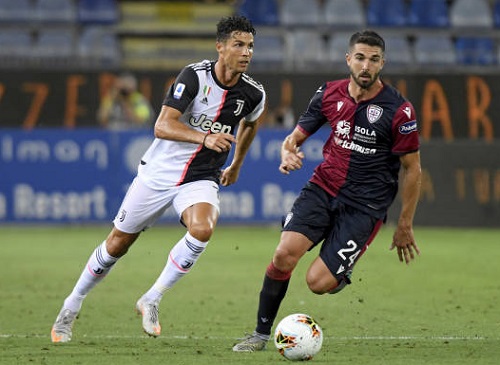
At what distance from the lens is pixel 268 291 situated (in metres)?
7.63

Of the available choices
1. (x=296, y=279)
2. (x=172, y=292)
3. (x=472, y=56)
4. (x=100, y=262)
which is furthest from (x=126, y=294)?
(x=472, y=56)

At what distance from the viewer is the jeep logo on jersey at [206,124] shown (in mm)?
8094

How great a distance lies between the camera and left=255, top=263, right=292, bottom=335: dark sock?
24.9ft

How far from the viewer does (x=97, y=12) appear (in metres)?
22.3

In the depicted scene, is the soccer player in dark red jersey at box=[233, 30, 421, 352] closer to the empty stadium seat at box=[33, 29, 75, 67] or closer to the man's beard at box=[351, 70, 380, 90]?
the man's beard at box=[351, 70, 380, 90]

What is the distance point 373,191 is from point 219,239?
9633mm

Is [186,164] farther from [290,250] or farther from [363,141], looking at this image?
[363,141]

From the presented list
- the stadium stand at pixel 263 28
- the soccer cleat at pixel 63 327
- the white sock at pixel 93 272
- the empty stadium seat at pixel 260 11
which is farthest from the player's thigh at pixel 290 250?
the empty stadium seat at pixel 260 11

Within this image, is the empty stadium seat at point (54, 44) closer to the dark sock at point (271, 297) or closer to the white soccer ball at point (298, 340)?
the dark sock at point (271, 297)

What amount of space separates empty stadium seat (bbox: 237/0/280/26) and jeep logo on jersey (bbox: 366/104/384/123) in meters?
14.7

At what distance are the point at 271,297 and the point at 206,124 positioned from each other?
4.55 ft

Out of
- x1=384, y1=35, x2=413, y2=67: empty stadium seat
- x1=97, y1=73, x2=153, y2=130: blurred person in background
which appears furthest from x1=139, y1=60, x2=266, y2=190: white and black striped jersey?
x1=384, y1=35, x2=413, y2=67: empty stadium seat

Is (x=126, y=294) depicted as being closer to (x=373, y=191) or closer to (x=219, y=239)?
(x=373, y=191)

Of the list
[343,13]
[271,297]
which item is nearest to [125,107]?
[343,13]
